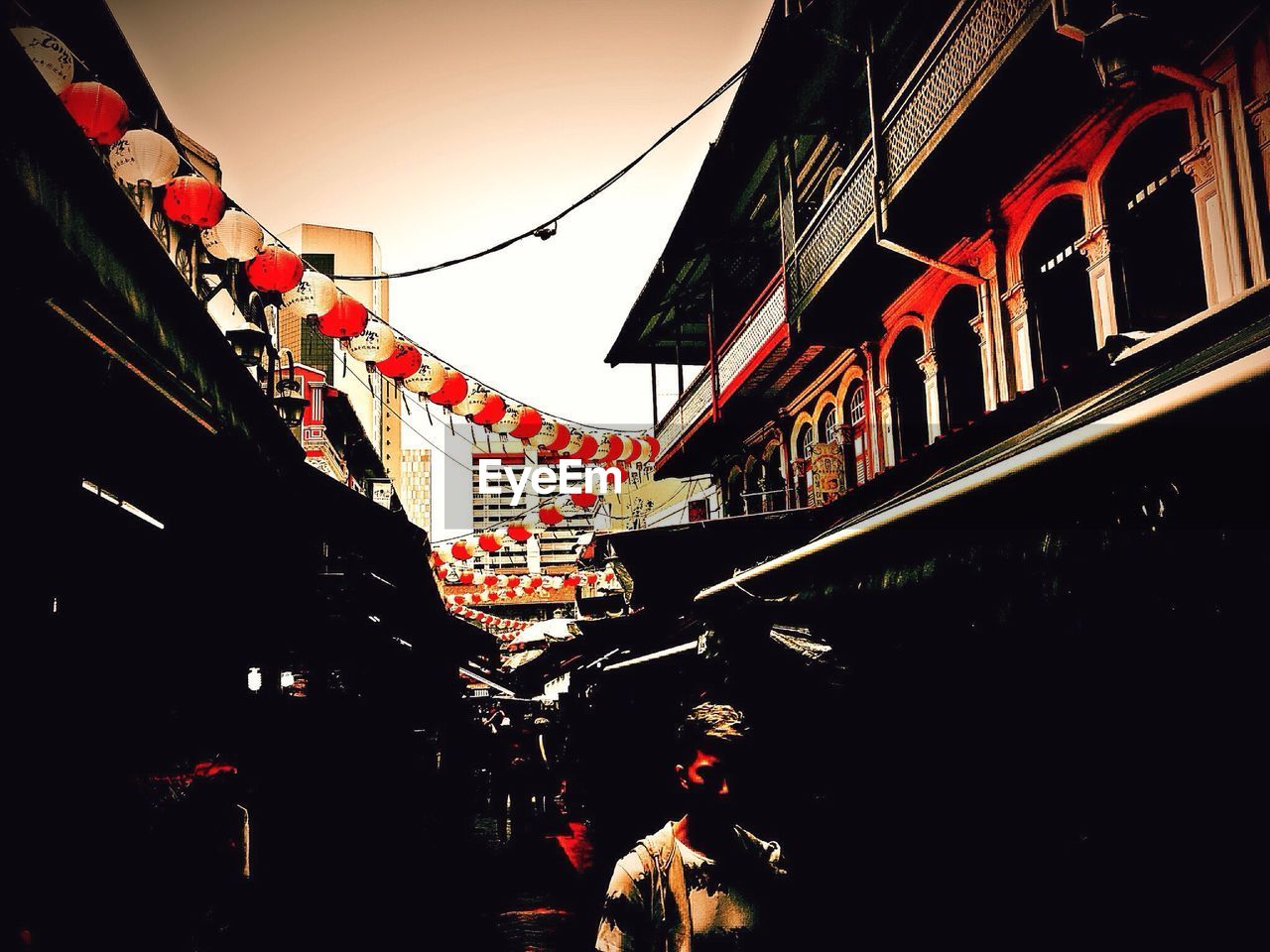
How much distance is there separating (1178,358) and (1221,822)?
2.53 m

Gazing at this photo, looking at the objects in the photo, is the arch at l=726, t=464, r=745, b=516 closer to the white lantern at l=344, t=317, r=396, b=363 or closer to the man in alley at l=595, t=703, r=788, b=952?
the white lantern at l=344, t=317, r=396, b=363

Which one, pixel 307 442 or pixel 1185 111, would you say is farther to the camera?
pixel 307 442

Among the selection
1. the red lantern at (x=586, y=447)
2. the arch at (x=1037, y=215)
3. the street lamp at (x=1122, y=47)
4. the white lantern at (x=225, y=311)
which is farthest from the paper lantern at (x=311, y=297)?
the red lantern at (x=586, y=447)

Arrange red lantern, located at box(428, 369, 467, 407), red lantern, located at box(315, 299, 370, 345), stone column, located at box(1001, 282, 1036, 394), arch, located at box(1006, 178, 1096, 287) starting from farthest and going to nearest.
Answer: red lantern, located at box(428, 369, 467, 407)
stone column, located at box(1001, 282, 1036, 394)
red lantern, located at box(315, 299, 370, 345)
arch, located at box(1006, 178, 1096, 287)

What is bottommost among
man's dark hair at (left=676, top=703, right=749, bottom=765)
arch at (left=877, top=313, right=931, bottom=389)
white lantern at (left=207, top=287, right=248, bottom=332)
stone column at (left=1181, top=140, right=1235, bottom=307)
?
man's dark hair at (left=676, top=703, right=749, bottom=765)

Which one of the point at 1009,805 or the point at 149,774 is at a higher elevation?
the point at 149,774

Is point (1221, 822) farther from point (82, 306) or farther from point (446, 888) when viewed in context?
point (446, 888)

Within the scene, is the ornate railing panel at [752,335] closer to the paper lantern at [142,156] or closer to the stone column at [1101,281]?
the stone column at [1101,281]

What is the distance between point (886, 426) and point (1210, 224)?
24.1 ft

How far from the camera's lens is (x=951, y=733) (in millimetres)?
6285

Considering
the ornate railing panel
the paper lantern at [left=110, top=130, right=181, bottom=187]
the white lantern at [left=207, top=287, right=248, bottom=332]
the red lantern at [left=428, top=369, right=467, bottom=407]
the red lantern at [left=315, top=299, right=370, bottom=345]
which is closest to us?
the paper lantern at [left=110, top=130, right=181, bottom=187]

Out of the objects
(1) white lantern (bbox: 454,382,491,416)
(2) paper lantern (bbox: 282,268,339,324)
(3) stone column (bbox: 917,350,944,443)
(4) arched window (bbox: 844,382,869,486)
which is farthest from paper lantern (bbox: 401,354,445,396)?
(4) arched window (bbox: 844,382,869,486)

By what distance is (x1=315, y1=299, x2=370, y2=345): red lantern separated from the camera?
30.8 feet

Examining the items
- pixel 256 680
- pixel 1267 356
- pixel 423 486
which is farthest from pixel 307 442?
pixel 423 486
